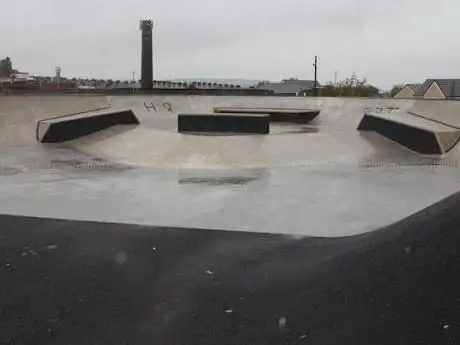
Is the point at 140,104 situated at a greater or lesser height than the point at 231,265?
greater

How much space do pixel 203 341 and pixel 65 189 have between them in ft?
17.0

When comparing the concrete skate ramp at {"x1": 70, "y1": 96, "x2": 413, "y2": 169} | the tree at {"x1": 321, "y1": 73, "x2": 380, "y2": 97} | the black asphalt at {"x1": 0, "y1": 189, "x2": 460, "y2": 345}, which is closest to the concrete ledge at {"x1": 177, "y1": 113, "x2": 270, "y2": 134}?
the concrete skate ramp at {"x1": 70, "y1": 96, "x2": 413, "y2": 169}

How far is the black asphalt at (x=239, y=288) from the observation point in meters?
3.18

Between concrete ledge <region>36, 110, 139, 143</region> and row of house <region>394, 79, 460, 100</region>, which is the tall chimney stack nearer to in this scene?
concrete ledge <region>36, 110, 139, 143</region>

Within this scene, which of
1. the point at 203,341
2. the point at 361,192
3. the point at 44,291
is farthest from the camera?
the point at 361,192

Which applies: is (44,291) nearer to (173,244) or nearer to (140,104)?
(173,244)

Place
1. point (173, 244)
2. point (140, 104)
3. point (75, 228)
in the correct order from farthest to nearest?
point (140, 104)
point (75, 228)
point (173, 244)

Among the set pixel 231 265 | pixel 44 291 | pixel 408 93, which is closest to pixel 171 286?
pixel 231 265

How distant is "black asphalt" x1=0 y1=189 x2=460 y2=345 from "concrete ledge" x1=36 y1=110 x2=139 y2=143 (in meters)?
9.40

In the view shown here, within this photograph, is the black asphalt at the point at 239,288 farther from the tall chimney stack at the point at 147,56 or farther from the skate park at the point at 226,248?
the tall chimney stack at the point at 147,56

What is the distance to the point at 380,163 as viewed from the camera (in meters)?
10.9

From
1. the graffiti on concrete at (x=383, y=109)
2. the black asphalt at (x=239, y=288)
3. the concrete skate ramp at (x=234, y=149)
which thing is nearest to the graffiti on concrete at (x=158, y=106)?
the concrete skate ramp at (x=234, y=149)

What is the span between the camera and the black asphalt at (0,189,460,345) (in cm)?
318

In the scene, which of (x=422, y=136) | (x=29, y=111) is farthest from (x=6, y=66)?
(x=422, y=136)
